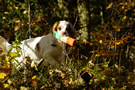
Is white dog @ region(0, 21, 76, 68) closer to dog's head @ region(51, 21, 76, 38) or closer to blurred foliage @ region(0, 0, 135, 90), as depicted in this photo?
dog's head @ region(51, 21, 76, 38)

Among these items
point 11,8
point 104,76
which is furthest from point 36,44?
point 11,8

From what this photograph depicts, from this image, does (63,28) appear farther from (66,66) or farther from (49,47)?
(66,66)

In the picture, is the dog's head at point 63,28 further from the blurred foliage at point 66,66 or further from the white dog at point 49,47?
the blurred foliage at point 66,66

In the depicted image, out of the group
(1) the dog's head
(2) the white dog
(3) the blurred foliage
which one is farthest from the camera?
(2) the white dog

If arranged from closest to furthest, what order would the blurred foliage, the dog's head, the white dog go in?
the blurred foliage < the dog's head < the white dog

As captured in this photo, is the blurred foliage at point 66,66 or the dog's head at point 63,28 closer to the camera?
the blurred foliage at point 66,66

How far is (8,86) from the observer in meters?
2.05

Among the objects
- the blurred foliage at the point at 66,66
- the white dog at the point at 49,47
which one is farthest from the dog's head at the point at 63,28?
the blurred foliage at the point at 66,66

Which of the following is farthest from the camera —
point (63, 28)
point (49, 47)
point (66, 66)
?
point (49, 47)

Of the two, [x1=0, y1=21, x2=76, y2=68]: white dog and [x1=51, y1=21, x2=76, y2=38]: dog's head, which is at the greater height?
[x1=51, y1=21, x2=76, y2=38]: dog's head

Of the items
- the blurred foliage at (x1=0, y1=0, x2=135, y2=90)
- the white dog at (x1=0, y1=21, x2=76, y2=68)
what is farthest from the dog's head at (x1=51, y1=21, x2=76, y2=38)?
the blurred foliage at (x1=0, y1=0, x2=135, y2=90)

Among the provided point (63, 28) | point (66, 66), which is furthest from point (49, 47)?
point (66, 66)

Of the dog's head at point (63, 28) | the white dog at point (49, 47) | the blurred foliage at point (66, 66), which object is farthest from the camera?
the white dog at point (49, 47)

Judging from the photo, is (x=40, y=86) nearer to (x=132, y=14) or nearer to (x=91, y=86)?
(x=91, y=86)
